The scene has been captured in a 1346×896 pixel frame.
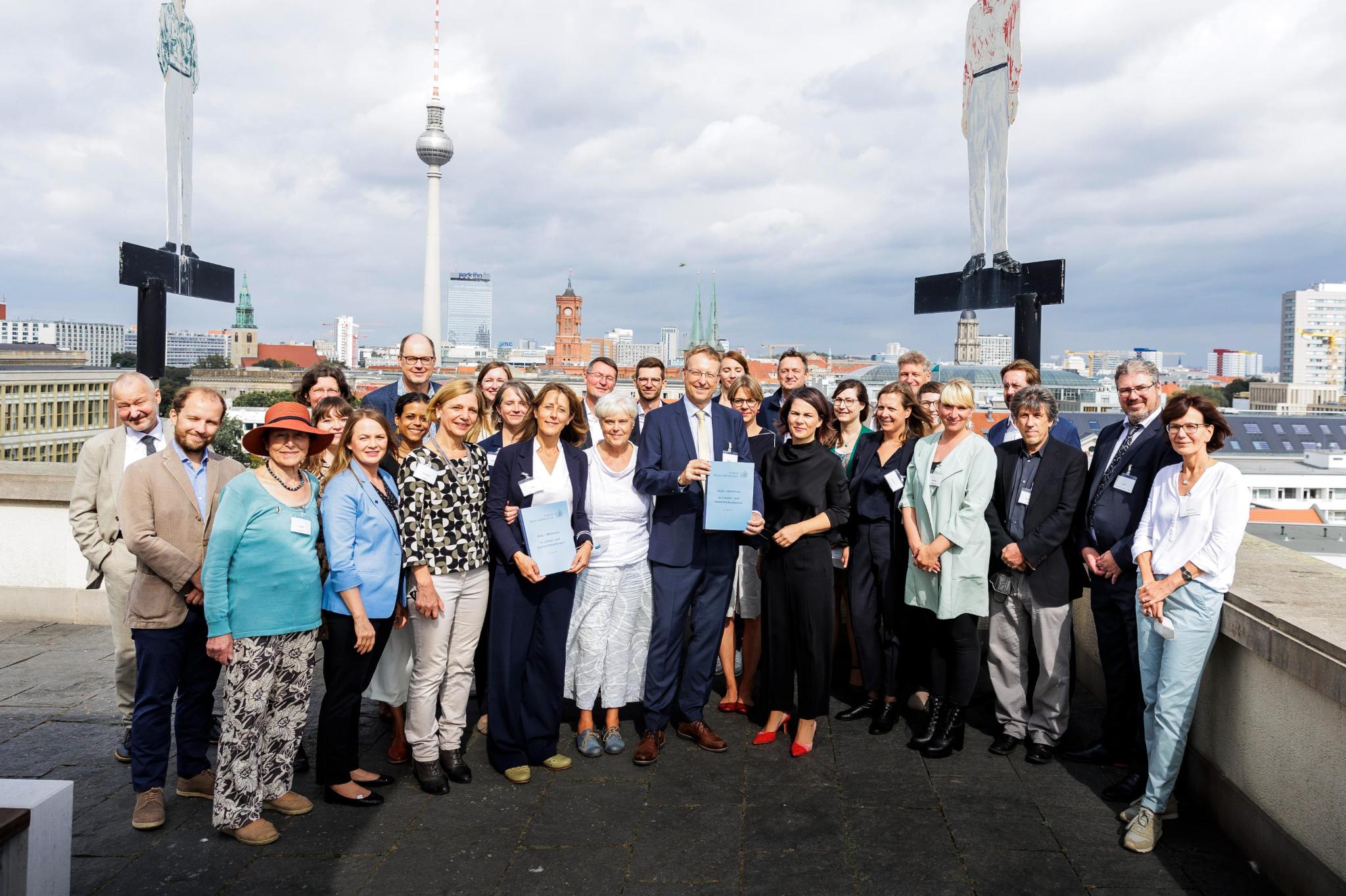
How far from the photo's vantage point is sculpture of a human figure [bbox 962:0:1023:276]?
11250 millimetres

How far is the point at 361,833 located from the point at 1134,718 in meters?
3.04

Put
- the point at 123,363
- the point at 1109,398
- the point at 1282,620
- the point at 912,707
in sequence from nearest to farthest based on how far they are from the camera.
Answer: the point at 1282,620 < the point at 912,707 < the point at 123,363 < the point at 1109,398

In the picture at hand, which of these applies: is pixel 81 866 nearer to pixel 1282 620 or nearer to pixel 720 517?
pixel 720 517

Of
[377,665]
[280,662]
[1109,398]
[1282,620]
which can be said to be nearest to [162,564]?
[280,662]

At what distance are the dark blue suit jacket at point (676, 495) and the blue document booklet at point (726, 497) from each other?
92 mm

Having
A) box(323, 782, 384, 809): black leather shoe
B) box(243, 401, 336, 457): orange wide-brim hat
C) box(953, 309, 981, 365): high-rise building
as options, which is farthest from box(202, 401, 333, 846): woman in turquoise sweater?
box(953, 309, 981, 365): high-rise building

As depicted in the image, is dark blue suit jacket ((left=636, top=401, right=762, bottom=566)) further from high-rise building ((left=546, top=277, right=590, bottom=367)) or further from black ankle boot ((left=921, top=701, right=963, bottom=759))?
high-rise building ((left=546, top=277, right=590, bottom=367))

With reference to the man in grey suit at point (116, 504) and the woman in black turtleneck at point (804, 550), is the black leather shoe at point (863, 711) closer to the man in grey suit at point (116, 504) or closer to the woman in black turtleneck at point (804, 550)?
the woman in black turtleneck at point (804, 550)

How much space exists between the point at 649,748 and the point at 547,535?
1018mm

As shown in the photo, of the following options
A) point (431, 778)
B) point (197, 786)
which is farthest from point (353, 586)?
point (197, 786)

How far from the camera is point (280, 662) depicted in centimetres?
307

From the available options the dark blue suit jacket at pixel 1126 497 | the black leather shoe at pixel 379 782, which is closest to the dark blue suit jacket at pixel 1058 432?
the dark blue suit jacket at pixel 1126 497

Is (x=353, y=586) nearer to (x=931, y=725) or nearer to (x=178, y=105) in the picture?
(x=931, y=725)

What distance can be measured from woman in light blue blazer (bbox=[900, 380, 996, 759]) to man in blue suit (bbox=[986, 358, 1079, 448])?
1.77 feet
